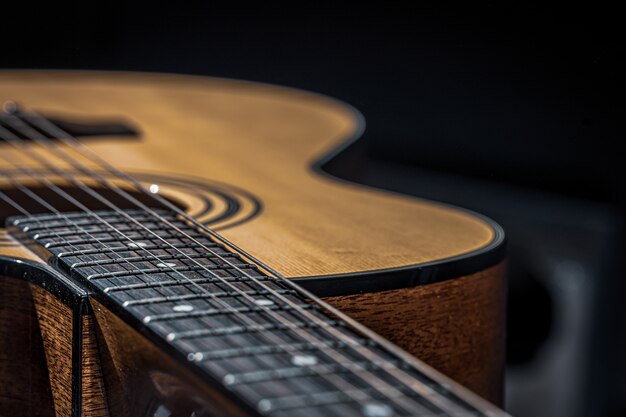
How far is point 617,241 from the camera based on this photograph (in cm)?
153

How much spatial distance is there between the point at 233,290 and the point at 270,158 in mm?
534

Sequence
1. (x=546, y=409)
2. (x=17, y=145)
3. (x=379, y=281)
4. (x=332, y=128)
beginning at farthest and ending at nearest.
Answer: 1. (x=546, y=409)
2. (x=332, y=128)
3. (x=17, y=145)
4. (x=379, y=281)

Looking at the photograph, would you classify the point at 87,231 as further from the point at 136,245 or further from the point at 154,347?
the point at 154,347

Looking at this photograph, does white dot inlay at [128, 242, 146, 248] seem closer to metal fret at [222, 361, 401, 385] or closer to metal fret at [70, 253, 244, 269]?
metal fret at [70, 253, 244, 269]

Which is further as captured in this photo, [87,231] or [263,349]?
[87,231]

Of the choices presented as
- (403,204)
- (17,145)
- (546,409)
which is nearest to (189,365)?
(403,204)

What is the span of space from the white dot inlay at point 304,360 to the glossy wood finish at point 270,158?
176mm

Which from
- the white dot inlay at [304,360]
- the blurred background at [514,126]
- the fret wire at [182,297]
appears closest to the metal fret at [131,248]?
the fret wire at [182,297]

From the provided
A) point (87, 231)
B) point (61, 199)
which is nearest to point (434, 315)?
point (87, 231)

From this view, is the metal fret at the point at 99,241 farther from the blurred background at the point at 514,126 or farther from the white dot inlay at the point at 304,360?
the blurred background at the point at 514,126

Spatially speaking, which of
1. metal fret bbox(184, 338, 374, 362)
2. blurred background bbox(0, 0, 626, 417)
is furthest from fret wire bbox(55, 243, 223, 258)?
blurred background bbox(0, 0, 626, 417)

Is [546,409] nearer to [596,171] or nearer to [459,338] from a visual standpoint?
[596,171]

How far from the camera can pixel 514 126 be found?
168 cm

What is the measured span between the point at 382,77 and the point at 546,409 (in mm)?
756
